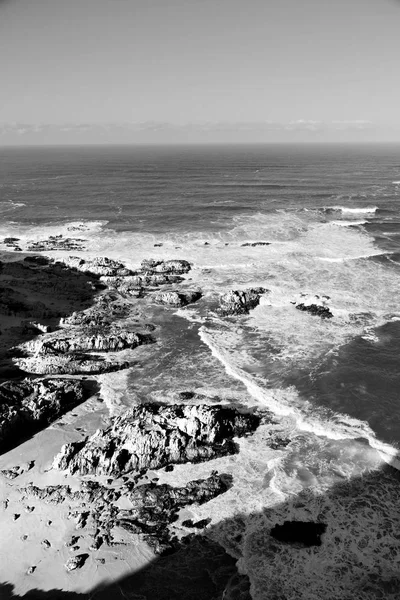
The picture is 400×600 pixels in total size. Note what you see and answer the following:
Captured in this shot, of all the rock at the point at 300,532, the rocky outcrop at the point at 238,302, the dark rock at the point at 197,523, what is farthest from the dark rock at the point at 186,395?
the rocky outcrop at the point at 238,302

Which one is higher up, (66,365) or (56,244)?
(56,244)

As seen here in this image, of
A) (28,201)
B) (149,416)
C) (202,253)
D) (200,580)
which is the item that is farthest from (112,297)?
(28,201)

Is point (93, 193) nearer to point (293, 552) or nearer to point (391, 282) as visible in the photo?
point (391, 282)

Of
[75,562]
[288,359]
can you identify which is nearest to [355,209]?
[288,359]

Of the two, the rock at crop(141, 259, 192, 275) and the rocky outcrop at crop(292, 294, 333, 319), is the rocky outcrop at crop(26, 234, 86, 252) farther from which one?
the rocky outcrop at crop(292, 294, 333, 319)

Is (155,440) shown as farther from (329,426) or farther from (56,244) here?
(56,244)

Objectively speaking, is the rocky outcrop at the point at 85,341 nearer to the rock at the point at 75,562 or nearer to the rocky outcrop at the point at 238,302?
the rocky outcrop at the point at 238,302
